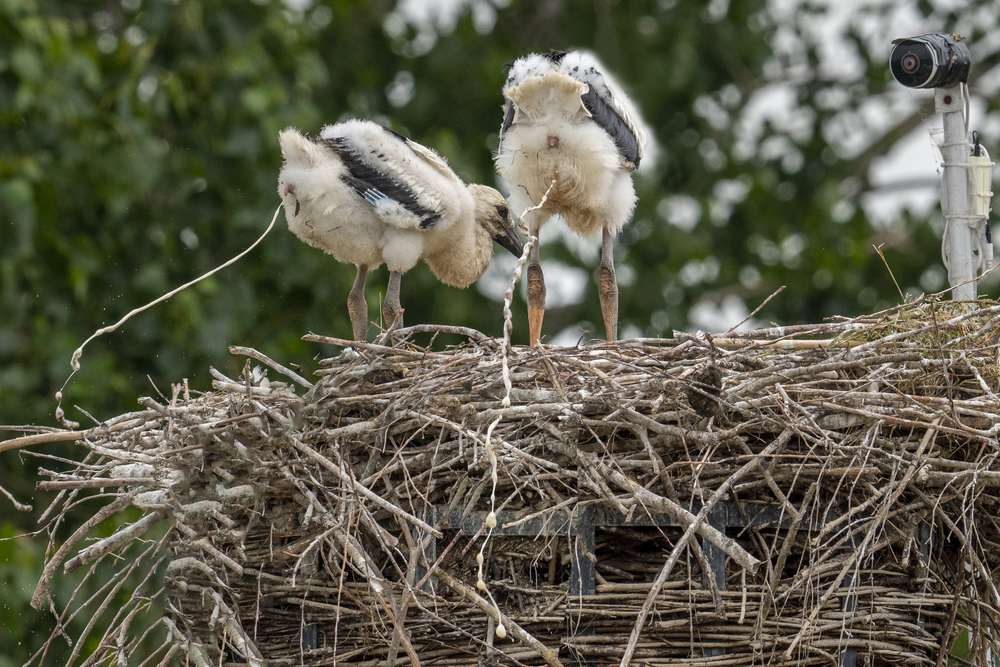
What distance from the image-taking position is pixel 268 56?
880 centimetres

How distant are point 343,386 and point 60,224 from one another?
488cm

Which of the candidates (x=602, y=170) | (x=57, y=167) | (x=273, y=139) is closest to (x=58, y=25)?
(x=57, y=167)

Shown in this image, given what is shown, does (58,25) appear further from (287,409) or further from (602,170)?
(287,409)

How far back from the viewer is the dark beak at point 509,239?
560 cm

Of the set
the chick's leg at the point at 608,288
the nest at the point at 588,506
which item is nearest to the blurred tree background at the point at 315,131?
the chick's leg at the point at 608,288

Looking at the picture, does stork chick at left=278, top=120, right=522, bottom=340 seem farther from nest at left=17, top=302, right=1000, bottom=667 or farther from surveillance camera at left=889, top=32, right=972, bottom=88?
surveillance camera at left=889, top=32, right=972, bottom=88

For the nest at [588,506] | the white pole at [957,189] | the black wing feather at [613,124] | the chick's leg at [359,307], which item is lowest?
the nest at [588,506]

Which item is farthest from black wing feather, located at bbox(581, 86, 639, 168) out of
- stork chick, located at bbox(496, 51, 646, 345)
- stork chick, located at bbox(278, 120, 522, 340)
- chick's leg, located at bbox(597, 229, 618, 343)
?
stork chick, located at bbox(278, 120, 522, 340)

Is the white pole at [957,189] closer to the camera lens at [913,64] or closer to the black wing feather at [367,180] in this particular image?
the camera lens at [913,64]

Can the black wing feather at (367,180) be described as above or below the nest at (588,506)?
above

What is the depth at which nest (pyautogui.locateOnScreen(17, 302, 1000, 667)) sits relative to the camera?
3.47 m

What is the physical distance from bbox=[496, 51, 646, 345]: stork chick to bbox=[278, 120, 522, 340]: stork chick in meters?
0.33

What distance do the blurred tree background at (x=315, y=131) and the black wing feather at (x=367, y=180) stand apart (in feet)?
3.73

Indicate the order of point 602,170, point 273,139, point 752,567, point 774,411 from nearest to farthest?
point 752,567 < point 774,411 < point 602,170 < point 273,139
